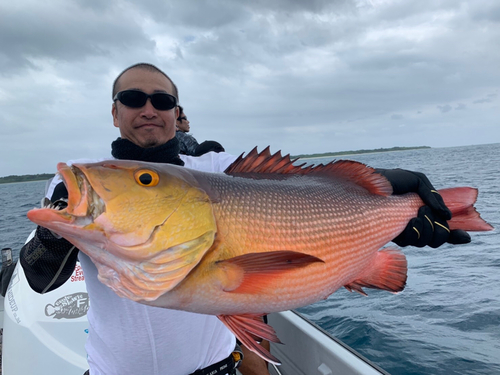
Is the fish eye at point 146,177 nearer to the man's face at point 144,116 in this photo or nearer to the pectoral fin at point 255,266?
the pectoral fin at point 255,266

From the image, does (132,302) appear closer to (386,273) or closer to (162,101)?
(162,101)

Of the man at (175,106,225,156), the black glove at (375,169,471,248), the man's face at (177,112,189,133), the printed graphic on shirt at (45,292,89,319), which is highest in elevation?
the man's face at (177,112,189,133)

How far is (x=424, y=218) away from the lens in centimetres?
232

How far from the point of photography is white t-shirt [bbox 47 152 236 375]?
1.88 m

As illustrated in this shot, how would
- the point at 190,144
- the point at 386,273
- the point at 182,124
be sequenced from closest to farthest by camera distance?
1. the point at 386,273
2. the point at 190,144
3. the point at 182,124

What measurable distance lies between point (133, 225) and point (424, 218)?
2.01 metres

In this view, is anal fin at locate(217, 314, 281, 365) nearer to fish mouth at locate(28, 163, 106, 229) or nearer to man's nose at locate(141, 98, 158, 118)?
fish mouth at locate(28, 163, 106, 229)

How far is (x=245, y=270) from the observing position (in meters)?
1.37

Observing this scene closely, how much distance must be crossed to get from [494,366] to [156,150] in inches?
164

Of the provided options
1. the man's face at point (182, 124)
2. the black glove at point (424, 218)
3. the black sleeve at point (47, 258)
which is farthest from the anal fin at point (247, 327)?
the man's face at point (182, 124)

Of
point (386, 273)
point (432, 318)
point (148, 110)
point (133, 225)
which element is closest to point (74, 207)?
point (133, 225)

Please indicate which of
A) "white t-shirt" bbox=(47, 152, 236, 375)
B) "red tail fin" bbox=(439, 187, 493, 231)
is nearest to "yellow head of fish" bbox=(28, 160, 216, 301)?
"white t-shirt" bbox=(47, 152, 236, 375)

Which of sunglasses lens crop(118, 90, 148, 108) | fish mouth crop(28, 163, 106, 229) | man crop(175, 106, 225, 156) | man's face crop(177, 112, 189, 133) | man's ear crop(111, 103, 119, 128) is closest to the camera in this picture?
fish mouth crop(28, 163, 106, 229)

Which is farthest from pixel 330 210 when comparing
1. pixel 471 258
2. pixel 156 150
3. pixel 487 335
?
pixel 471 258
